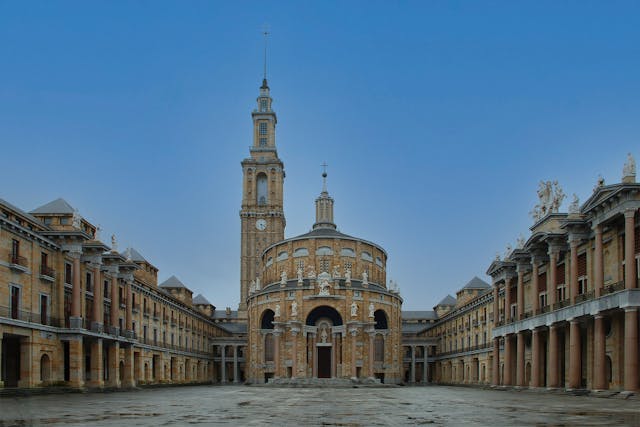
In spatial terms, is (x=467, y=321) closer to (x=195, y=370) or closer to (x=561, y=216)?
(x=195, y=370)

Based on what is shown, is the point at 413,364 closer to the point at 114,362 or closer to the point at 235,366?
the point at 235,366

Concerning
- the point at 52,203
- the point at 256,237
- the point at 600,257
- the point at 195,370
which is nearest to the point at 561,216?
the point at 600,257

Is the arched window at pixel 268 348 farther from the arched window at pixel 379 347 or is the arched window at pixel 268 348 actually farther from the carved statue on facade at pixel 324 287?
the arched window at pixel 379 347

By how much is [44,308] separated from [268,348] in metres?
44.9

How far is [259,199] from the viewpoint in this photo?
134750 millimetres

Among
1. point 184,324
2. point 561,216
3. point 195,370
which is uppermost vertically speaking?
point 561,216

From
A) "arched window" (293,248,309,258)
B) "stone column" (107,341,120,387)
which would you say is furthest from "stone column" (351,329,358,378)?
"stone column" (107,341,120,387)

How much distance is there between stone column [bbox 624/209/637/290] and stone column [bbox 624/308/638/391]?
Result: 1476mm

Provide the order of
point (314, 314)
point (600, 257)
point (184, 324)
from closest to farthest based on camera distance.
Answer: point (600, 257) < point (314, 314) < point (184, 324)

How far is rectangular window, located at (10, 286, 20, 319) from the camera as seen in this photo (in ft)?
141

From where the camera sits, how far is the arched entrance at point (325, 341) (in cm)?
8575

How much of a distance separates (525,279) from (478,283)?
59999 millimetres

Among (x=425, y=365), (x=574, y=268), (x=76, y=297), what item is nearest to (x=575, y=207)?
(x=574, y=268)

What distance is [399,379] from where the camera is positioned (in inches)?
3565
